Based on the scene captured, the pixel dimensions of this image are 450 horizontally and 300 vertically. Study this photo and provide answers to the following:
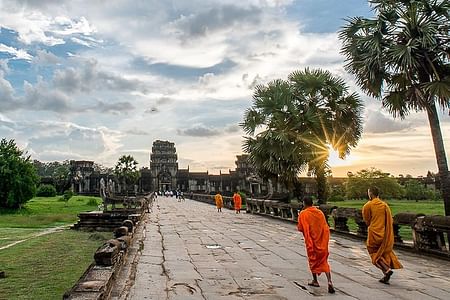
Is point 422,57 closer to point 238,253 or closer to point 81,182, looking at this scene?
point 238,253

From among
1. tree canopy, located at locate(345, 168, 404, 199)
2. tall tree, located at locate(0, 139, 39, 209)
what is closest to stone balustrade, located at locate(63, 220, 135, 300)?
tall tree, located at locate(0, 139, 39, 209)

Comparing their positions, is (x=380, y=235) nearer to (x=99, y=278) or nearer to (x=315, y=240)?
(x=315, y=240)

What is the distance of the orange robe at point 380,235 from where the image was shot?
6.38 metres

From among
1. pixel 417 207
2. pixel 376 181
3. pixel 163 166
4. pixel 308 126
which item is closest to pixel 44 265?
pixel 308 126

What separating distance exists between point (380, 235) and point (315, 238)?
1.07 metres

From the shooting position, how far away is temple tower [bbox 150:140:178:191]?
8269cm

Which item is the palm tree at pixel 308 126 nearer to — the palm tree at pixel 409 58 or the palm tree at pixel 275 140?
the palm tree at pixel 275 140

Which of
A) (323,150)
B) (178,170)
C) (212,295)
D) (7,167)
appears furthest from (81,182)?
(212,295)

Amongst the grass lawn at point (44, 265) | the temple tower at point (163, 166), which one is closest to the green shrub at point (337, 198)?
the temple tower at point (163, 166)

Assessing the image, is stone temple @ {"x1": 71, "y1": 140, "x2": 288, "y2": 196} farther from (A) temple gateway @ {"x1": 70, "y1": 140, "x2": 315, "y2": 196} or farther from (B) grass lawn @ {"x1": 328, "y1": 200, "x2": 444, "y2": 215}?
(B) grass lawn @ {"x1": 328, "y1": 200, "x2": 444, "y2": 215}

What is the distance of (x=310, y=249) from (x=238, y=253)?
3.26m

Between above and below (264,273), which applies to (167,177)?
above

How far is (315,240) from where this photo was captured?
6070 millimetres

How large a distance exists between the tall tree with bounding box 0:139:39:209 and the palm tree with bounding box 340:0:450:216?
29.1m
